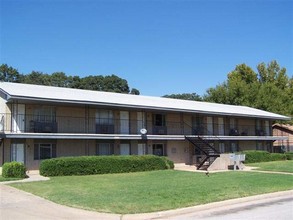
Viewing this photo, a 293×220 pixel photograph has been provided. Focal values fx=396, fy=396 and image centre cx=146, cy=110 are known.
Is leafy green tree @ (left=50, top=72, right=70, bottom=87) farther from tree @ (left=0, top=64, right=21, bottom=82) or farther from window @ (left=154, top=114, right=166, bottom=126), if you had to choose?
window @ (left=154, top=114, right=166, bottom=126)

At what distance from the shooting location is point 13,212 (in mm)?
11516

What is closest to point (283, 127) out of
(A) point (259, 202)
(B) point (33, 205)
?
(A) point (259, 202)

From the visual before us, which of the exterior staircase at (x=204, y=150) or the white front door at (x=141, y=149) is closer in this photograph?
the exterior staircase at (x=204, y=150)

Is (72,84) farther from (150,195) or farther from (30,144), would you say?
(150,195)

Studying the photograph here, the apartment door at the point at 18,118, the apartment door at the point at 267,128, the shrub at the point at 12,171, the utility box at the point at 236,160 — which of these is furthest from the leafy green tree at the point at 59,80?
the shrub at the point at 12,171

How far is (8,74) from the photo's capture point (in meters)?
71.4

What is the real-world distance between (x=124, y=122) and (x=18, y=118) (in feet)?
29.4

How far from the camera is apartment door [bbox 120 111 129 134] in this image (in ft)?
105

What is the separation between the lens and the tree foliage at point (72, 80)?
72.6 meters

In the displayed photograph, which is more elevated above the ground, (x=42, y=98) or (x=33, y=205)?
(x=42, y=98)

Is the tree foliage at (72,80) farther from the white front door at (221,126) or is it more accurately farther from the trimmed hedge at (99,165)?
the trimmed hedge at (99,165)

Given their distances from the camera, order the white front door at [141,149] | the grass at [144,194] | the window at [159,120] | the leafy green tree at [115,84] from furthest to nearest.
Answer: the leafy green tree at [115,84] < the window at [159,120] < the white front door at [141,149] < the grass at [144,194]

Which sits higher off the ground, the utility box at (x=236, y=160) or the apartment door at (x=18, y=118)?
the apartment door at (x=18, y=118)

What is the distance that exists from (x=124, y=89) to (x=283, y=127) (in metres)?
35.8
